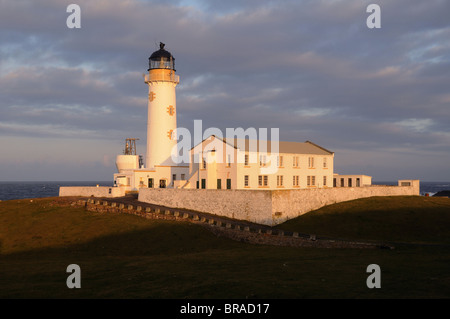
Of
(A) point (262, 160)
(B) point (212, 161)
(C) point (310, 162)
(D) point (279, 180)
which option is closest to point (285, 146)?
(C) point (310, 162)

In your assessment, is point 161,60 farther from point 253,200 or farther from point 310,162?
point 253,200

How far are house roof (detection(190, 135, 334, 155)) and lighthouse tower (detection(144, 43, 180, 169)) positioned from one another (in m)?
11.4

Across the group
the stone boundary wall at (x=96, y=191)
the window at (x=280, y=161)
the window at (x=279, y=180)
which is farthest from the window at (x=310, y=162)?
the stone boundary wall at (x=96, y=191)

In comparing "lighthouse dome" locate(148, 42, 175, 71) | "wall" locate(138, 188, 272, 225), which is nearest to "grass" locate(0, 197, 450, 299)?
"wall" locate(138, 188, 272, 225)

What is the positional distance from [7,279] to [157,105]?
4170 centimetres

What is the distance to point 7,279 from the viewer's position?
21297 mm


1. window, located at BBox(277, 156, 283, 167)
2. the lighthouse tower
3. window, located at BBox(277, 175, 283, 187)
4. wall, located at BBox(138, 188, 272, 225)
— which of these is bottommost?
wall, located at BBox(138, 188, 272, 225)

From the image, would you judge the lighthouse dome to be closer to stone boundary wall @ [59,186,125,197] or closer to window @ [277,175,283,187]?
stone boundary wall @ [59,186,125,197]

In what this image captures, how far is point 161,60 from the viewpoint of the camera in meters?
61.0

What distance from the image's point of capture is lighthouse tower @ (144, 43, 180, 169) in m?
60.7

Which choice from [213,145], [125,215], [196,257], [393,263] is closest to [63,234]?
[125,215]

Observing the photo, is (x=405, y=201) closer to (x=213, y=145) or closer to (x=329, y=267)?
(x=213, y=145)

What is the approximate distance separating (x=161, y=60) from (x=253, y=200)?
91.7 feet

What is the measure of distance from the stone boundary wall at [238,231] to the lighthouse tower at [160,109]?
13783 millimetres
